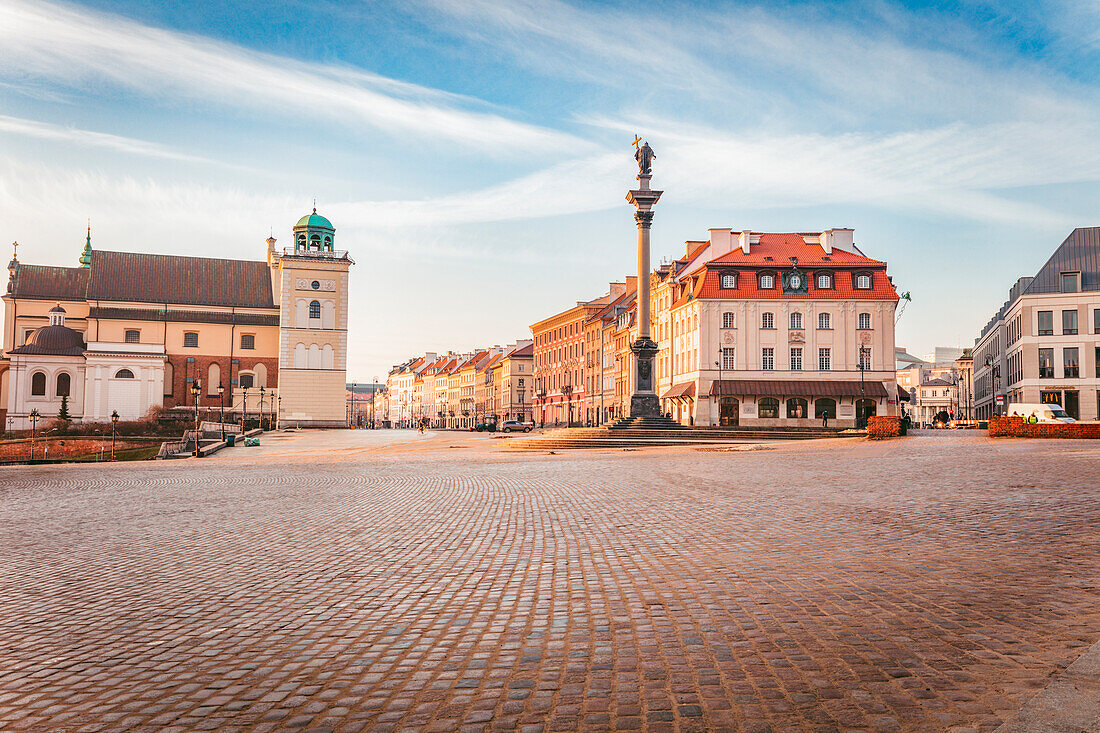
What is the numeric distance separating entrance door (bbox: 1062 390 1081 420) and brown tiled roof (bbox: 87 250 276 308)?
236 feet

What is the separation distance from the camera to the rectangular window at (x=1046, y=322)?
66000mm

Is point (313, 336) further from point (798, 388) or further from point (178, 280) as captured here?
point (798, 388)

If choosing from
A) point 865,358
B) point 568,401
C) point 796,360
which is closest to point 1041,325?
point 865,358

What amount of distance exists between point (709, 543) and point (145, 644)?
5.98 m

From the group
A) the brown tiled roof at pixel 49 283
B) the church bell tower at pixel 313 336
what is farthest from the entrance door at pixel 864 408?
the brown tiled roof at pixel 49 283

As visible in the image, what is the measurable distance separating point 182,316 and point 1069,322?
253ft

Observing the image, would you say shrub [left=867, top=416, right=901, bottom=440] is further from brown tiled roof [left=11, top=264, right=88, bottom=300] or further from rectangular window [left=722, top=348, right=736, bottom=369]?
brown tiled roof [left=11, top=264, right=88, bottom=300]

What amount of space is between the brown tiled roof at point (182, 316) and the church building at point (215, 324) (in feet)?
0.32

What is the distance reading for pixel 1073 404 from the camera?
65875 millimetres

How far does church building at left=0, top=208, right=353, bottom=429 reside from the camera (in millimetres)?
82375

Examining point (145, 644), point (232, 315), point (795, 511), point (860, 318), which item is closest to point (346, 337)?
point (232, 315)

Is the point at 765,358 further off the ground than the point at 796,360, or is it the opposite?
the point at 765,358

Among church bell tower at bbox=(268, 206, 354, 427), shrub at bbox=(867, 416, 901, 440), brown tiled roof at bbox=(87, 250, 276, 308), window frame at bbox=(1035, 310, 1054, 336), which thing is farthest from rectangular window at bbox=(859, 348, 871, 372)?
brown tiled roof at bbox=(87, 250, 276, 308)

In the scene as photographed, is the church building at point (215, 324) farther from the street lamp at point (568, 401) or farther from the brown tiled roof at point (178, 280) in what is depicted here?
the street lamp at point (568, 401)
